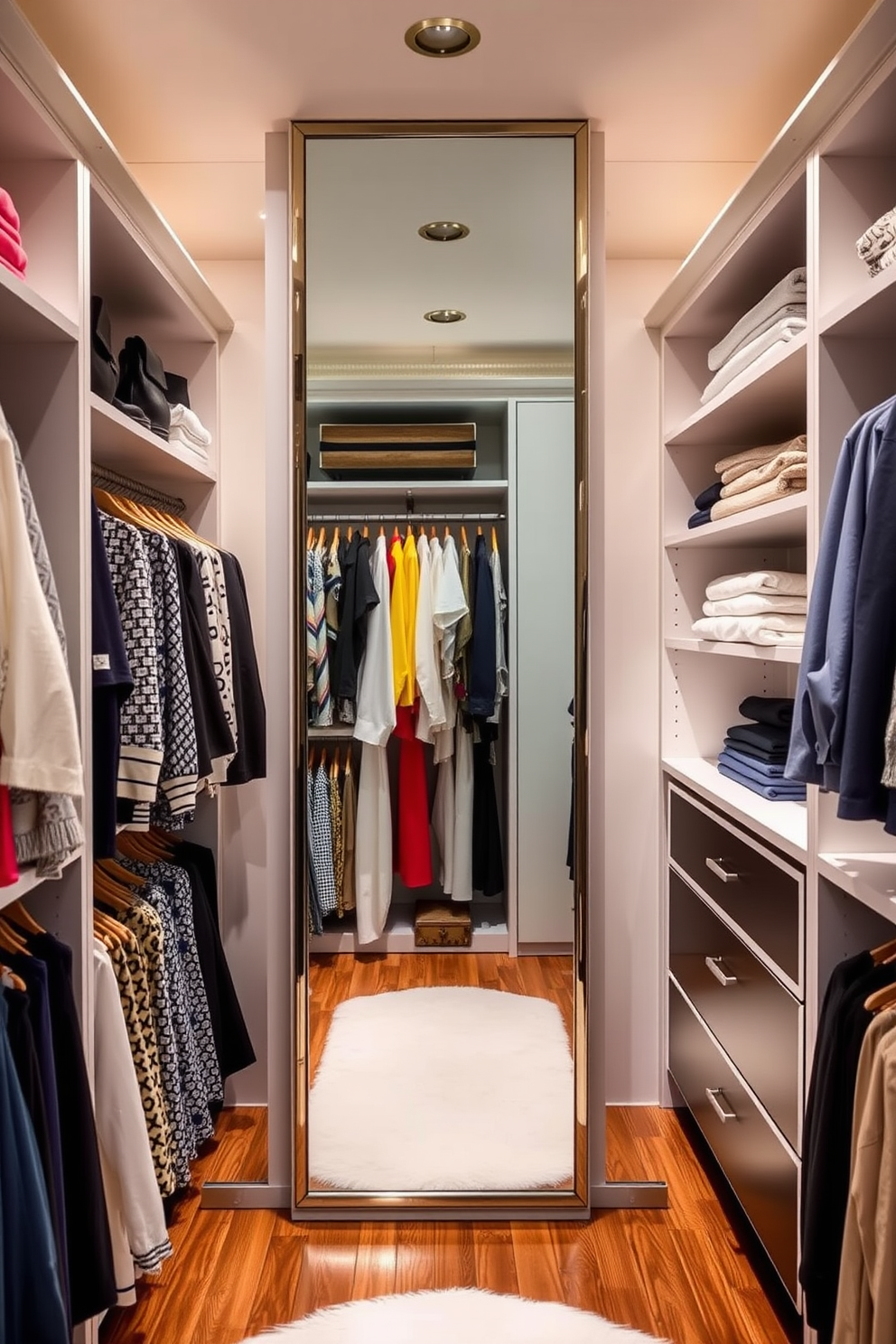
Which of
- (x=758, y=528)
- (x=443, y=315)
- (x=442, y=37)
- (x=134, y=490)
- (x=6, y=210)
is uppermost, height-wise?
(x=442, y=37)

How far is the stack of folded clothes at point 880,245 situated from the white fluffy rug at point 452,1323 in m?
1.89

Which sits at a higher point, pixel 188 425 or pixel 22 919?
pixel 188 425

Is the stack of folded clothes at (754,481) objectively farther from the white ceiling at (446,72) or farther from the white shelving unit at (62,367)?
the white shelving unit at (62,367)

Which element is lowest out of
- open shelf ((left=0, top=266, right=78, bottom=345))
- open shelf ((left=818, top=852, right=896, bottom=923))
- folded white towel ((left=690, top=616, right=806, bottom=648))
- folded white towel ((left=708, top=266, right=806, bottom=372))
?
open shelf ((left=818, top=852, right=896, bottom=923))

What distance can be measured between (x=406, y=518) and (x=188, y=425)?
2.11ft

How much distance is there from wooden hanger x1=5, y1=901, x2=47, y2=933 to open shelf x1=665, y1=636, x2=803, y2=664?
1390 mm

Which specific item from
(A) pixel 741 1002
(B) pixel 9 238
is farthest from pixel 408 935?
(B) pixel 9 238

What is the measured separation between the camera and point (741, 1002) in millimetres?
2053

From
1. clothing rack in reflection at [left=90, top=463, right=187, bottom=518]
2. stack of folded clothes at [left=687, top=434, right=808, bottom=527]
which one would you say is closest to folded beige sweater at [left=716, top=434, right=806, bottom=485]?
stack of folded clothes at [left=687, top=434, right=808, bottom=527]

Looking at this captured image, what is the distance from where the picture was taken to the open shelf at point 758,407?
1.90m

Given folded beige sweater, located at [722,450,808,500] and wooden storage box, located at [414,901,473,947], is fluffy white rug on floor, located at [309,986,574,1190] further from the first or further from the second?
folded beige sweater, located at [722,450,808,500]

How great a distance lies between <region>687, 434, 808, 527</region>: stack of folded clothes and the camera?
1988mm

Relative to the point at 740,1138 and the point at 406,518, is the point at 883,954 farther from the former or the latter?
the point at 406,518

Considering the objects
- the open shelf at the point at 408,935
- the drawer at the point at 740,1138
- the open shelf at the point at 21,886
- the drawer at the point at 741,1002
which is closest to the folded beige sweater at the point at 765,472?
the drawer at the point at 741,1002
